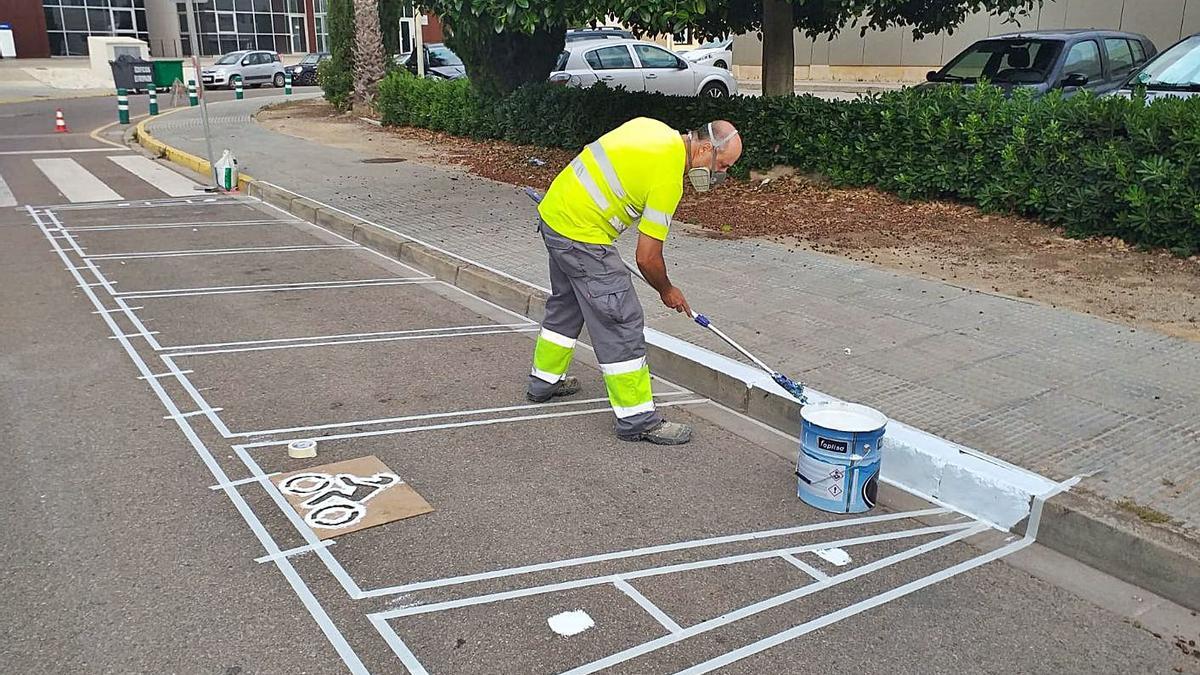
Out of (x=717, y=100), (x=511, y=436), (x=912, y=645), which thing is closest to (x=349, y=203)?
(x=717, y=100)

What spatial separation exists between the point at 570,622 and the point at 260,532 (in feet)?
4.63

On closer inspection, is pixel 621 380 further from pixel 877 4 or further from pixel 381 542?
pixel 877 4

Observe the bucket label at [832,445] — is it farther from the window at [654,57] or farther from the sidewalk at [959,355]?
the window at [654,57]

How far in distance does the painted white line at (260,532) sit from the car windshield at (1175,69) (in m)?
9.77

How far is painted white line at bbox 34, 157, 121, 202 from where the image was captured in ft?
40.1

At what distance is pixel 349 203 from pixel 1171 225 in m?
8.35

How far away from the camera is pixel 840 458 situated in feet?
13.3

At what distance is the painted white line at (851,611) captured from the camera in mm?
3148

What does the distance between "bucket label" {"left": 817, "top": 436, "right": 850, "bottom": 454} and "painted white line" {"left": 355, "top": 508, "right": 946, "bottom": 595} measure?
326mm

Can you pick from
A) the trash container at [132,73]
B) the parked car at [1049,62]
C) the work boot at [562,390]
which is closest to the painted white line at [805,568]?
the work boot at [562,390]

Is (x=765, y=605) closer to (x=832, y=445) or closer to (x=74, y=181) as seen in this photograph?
(x=832, y=445)

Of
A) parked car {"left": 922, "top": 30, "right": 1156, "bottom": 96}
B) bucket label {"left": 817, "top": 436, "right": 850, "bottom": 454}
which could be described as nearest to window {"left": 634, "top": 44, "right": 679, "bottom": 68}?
parked car {"left": 922, "top": 30, "right": 1156, "bottom": 96}

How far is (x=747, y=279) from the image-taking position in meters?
7.60

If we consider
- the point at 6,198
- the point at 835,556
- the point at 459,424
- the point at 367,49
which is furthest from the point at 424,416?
the point at 367,49
